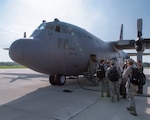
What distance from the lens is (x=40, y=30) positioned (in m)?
9.26

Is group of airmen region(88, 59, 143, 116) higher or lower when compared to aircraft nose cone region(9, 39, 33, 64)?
lower

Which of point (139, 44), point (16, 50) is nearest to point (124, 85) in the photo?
point (16, 50)

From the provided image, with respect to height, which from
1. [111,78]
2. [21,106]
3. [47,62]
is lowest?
[21,106]

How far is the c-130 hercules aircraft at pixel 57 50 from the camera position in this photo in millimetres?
7781

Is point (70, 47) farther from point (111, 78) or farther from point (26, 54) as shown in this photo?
point (111, 78)

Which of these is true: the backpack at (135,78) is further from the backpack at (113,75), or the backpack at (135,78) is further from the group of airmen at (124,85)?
the backpack at (113,75)

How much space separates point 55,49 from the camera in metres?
8.88

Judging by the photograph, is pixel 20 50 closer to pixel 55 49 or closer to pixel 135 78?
pixel 55 49

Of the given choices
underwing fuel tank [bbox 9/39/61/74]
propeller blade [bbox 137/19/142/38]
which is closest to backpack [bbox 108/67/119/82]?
underwing fuel tank [bbox 9/39/61/74]

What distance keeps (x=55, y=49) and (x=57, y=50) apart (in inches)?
5.7

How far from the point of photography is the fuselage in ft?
25.4

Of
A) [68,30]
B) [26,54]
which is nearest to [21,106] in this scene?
[26,54]

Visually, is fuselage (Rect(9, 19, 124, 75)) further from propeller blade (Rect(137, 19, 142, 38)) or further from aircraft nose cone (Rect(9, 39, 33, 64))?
propeller blade (Rect(137, 19, 142, 38))

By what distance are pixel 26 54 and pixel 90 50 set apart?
208 inches
